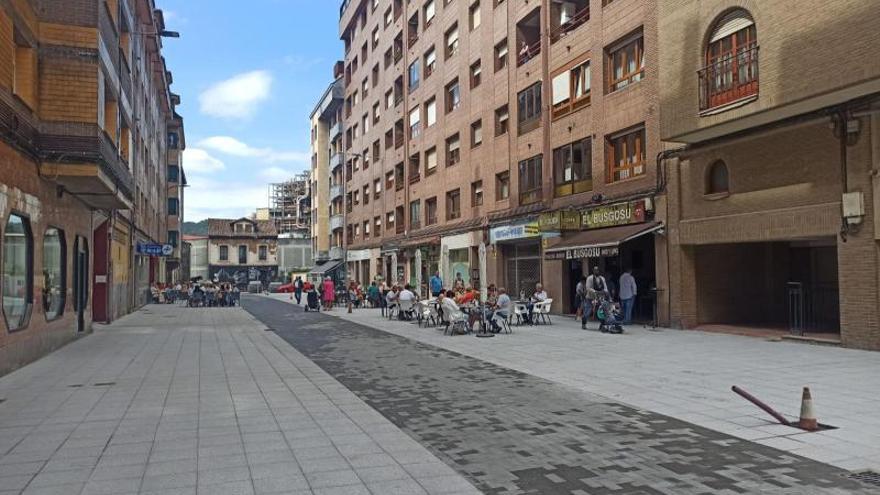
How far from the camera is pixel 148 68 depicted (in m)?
34.1

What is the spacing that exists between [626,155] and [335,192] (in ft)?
134

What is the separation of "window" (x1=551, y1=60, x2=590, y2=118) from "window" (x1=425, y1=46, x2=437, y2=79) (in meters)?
13.9

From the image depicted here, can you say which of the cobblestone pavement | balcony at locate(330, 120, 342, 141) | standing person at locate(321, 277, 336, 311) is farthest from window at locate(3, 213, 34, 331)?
balcony at locate(330, 120, 342, 141)

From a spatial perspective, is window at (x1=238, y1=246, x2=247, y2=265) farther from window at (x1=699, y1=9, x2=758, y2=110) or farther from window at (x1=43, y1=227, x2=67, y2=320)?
window at (x1=699, y1=9, x2=758, y2=110)

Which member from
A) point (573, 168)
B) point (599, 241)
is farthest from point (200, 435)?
point (573, 168)

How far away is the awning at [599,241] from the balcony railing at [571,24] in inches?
302

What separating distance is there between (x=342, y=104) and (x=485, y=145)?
3260 centimetres

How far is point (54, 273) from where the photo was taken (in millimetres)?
14227

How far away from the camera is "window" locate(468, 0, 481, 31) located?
30750 mm

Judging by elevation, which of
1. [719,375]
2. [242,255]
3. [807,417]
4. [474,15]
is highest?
[474,15]

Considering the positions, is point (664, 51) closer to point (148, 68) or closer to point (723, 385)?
point (723, 385)

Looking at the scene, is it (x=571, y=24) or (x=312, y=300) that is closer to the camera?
(x=571, y=24)

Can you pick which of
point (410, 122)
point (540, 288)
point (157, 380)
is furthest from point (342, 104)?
point (157, 380)

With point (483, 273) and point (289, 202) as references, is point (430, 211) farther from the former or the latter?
point (289, 202)
